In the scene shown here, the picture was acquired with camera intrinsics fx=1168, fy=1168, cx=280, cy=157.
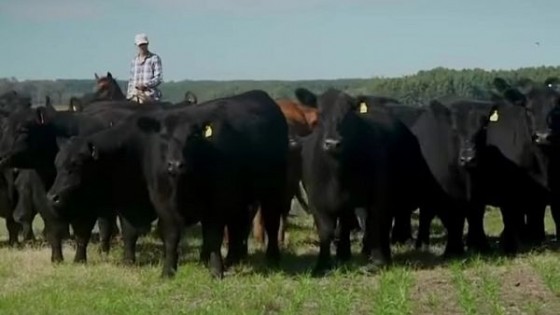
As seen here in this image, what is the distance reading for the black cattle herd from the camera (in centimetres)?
1124

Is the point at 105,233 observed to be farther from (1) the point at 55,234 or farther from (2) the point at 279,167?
(2) the point at 279,167

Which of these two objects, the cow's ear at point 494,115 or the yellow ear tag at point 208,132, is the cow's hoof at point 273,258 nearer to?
the yellow ear tag at point 208,132

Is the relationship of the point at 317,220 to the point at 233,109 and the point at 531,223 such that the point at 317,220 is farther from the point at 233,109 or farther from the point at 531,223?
the point at 531,223

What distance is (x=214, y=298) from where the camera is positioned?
32.0 ft

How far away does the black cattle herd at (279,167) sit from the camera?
11.2 m

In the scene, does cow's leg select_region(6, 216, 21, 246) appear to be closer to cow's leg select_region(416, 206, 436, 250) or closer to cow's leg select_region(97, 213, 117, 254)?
cow's leg select_region(97, 213, 117, 254)

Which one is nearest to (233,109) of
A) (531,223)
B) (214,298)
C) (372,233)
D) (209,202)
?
(209,202)

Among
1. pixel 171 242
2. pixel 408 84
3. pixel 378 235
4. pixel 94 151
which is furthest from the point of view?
pixel 408 84

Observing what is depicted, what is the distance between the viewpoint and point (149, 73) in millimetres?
15688

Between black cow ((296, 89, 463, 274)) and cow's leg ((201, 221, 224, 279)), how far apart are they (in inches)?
37.0

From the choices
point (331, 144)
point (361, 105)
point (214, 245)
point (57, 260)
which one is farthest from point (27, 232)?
point (331, 144)

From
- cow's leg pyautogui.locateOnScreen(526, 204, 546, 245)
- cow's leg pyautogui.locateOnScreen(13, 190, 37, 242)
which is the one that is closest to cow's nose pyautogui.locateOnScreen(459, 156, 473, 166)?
cow's leg pyautogui.locateOnScreen(526, 204, 546, 245)

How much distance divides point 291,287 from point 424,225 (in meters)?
3.60

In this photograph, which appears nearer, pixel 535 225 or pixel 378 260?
pixel 378 260
